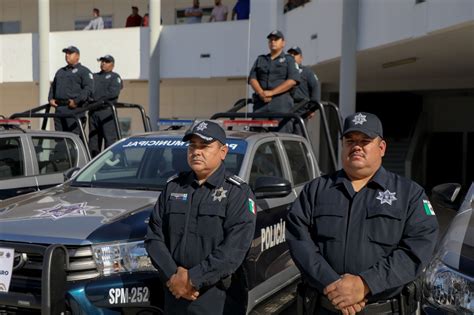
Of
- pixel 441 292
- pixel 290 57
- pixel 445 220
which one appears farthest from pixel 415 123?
pixel 441 292

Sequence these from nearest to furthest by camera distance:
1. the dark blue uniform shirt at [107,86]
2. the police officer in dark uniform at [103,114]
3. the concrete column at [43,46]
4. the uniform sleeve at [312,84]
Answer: the uniform sleeve at [312,84] → the police officer in dark uniform at [103,114] → the dark blue uniform shirt at [107,86] → the concrete column at [43,46]

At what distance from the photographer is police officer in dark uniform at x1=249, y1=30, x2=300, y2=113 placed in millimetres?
6707

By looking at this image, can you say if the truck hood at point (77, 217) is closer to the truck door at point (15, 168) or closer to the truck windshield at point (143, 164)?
the truck windshield at point (143, 164)

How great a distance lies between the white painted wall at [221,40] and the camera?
939cm

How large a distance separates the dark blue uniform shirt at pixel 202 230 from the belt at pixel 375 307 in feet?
1.69

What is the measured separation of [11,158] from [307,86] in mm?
3790

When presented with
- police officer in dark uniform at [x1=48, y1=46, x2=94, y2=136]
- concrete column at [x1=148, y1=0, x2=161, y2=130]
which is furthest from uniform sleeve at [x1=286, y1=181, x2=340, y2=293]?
concrete column at [x1=148, y1=0, x2=161, y2=130]

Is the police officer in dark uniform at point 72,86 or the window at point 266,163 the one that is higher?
the police officer in dark uniform at point 72,86

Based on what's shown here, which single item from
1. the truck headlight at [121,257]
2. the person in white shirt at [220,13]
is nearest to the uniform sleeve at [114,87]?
the truck headlight at [121,257]

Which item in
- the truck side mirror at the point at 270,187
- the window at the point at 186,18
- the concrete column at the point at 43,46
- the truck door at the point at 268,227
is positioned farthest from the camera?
the window at the point at 186,18

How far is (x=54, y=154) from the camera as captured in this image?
6.36 metres

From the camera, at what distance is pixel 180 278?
2.81 meters

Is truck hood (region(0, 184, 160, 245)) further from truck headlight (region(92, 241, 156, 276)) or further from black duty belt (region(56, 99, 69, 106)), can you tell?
black duty belt (region(56, 99, 69, 106))

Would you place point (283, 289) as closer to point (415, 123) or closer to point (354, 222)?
point (354, 222)
